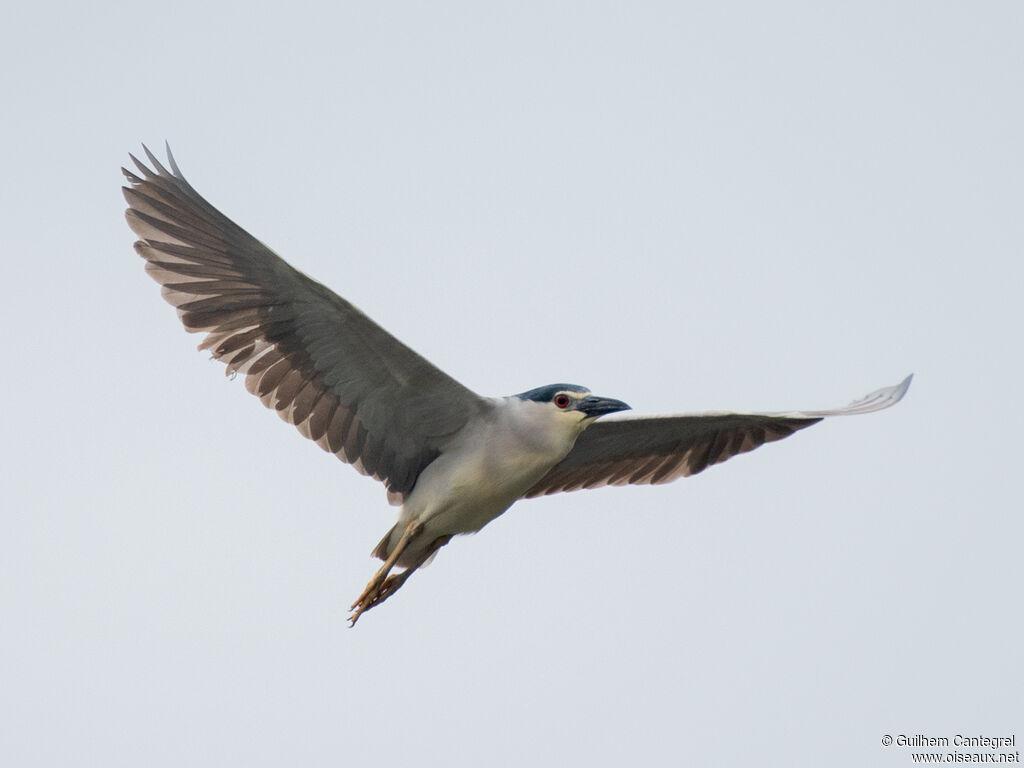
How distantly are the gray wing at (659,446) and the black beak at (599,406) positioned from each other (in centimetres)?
94

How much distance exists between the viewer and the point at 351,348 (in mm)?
10617

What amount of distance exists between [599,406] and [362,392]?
5.30ft

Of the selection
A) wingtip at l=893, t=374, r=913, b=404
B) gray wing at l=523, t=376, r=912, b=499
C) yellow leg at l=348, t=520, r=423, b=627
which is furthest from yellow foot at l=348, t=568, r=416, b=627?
wingtip at l=893, t=374, r=913, b=404

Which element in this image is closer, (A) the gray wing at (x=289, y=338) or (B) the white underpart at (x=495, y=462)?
(A) the gray wing at (x=289, y=338)

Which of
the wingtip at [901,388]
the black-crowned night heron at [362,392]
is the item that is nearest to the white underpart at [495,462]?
the black-crowned night heron at [362,392]

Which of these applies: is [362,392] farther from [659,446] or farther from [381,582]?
[659,446]

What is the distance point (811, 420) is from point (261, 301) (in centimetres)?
444

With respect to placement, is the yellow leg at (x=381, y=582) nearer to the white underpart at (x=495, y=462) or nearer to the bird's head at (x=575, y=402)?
the white underpart at (x=495, y=462)

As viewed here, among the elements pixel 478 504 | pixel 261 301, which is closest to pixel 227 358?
pixel 261 301

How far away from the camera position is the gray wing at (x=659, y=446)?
11945mm

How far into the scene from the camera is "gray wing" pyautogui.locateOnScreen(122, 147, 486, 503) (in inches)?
408

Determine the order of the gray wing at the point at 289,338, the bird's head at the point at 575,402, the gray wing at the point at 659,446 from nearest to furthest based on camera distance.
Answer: the gray wing at the point at 289,338 < the bird's head at the point at 575,402 < the gray wing at the point at 659,446

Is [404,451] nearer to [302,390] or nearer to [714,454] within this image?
[302,390]

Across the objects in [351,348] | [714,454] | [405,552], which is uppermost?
[714,454]
